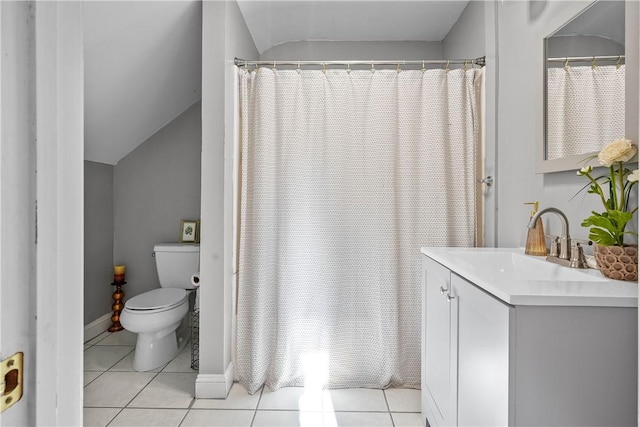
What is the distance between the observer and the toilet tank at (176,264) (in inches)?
108

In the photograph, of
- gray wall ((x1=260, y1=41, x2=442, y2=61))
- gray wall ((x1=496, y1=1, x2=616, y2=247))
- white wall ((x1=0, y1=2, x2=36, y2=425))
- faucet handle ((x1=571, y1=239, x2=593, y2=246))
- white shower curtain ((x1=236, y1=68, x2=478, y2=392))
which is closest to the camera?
white wall ((x1=0, y1=2, x2=36, y2=425))

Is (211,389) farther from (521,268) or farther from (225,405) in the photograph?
(521,268)

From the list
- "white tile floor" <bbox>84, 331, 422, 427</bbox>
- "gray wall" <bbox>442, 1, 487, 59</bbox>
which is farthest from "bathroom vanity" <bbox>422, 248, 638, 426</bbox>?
"gray wall" <bbox>442, 1, 487, 59</bbox>

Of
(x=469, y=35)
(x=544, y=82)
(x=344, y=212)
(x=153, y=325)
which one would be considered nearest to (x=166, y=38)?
(x=344, y=212)

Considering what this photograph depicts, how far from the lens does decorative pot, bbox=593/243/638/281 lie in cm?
99

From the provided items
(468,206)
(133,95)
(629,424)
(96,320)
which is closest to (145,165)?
(133,95)

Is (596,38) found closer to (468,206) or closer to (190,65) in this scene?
(468,206)

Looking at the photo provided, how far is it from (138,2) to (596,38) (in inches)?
79.6

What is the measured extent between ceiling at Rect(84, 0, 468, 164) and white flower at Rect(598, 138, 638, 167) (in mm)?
1671

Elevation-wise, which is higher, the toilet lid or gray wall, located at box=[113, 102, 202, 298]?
gray wall, located at box=[113, 102, 202, 298]

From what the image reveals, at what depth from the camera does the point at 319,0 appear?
2.31 metres

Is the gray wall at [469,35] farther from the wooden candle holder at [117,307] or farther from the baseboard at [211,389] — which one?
the wooden candle holder at [117,307]

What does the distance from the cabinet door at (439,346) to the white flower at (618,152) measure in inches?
23.4

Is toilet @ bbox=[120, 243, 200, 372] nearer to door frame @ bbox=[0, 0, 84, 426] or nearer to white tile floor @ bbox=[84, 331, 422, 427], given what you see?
white tile floor @ bbox=[84, 331, 422, 427]
